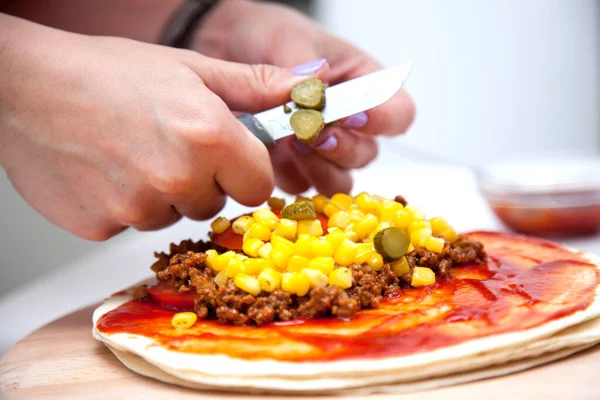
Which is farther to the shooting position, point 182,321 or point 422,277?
point 422,277

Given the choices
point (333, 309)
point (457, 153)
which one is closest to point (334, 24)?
point (457, 153)

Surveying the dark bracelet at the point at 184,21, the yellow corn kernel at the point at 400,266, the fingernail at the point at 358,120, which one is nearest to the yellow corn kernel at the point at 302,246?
the yellow corn kernel at the point at 400,266

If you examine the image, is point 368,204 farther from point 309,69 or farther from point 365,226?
point 309,69

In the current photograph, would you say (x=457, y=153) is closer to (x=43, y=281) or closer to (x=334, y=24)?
(x=334, y=24)

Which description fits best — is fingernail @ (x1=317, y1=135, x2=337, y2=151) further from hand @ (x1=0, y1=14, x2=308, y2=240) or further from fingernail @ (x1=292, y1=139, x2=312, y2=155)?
hand @ (x1=0, y1=14, x2=308, y2=240)

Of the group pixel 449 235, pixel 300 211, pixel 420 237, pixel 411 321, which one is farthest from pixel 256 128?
pixel 411 321

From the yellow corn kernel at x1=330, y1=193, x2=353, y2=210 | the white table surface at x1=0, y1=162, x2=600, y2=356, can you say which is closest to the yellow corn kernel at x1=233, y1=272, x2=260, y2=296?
the yellow corn kernel at x1=330, y1=193, x2=353, y2=210
